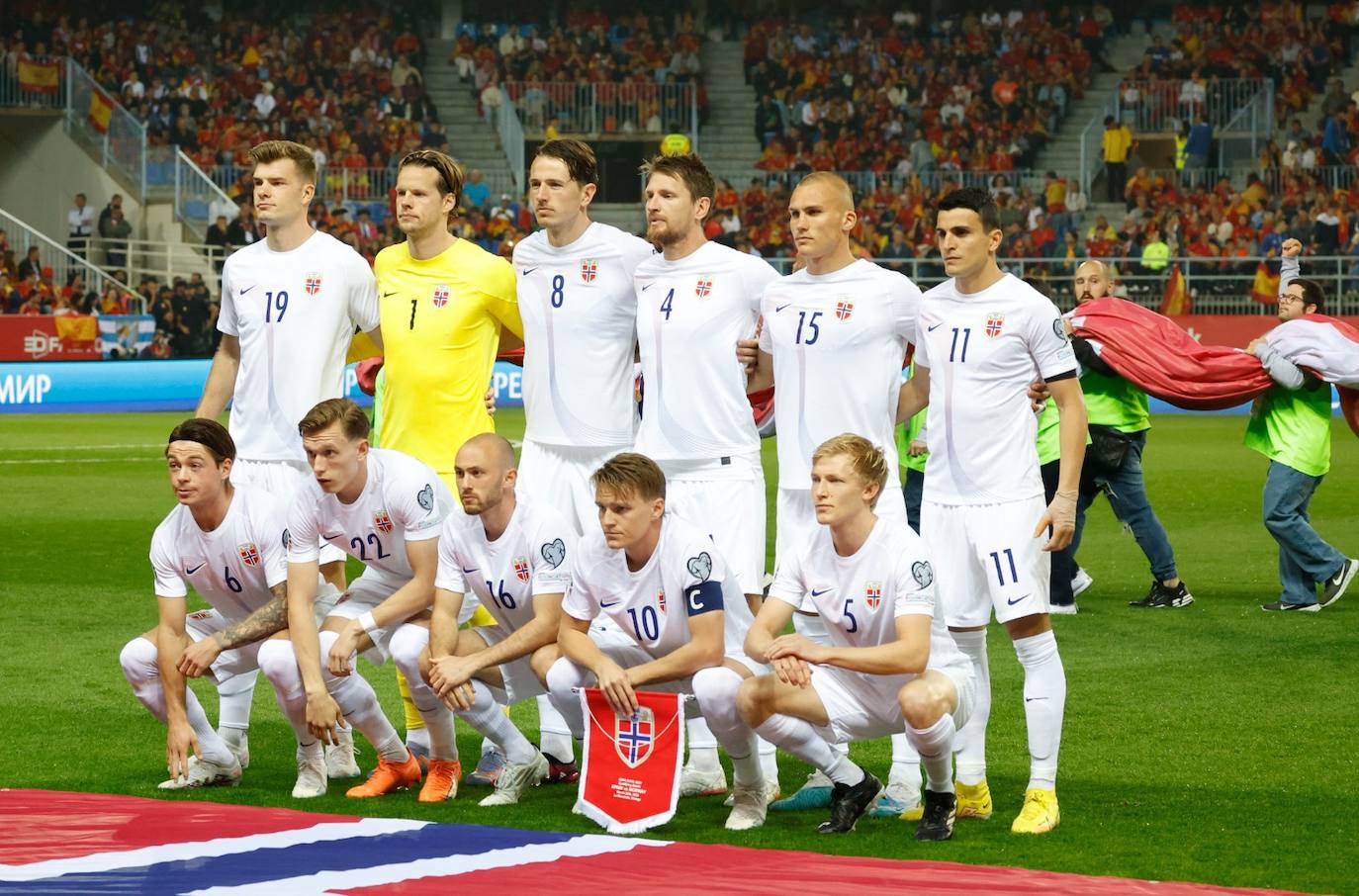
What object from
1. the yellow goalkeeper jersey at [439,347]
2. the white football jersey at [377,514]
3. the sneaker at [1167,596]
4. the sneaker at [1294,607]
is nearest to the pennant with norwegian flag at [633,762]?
the white football jersey at [377,514]

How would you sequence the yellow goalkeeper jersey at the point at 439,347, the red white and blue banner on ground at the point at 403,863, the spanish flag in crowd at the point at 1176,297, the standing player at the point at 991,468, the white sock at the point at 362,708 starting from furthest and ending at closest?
the spanish flag in crowd at the point at 1176,297, the yellow goalkeeper jersey at the point at 439,347, the white sock at the point at 362,708, the standing player at the point at 991,468, the red white and blue banner on ground at the point at 403,863

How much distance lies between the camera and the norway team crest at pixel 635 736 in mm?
6090

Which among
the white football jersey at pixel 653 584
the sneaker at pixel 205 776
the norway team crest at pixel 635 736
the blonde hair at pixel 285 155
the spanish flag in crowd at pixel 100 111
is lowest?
the sneaker at pixel 205 776

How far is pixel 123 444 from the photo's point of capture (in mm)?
21672

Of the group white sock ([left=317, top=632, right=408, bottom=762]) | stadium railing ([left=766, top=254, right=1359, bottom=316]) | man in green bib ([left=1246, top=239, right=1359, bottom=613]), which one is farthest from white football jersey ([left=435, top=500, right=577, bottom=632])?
stadium railing ([left=766, top=254, right=1359, bottom=316])

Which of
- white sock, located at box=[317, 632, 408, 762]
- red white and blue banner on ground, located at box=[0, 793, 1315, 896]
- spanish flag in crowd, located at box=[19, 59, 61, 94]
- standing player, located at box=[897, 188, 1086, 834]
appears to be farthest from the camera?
spanish flag in crowd, located at box=[19, 59, 61, 94]

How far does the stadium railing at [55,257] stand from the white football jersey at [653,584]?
25692 millimetres

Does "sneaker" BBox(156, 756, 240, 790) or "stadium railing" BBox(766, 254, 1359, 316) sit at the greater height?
"stadium railing" BBox(766, 254, 1359, 316)

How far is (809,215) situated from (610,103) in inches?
1214

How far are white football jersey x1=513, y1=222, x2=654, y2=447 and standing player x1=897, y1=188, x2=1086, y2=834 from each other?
138 centimetres

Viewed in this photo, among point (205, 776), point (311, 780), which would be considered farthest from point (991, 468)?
point (205, 776)

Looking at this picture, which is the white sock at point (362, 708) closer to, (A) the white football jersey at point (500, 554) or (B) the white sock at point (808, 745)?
(A) the white football jersey at point (500, 554)

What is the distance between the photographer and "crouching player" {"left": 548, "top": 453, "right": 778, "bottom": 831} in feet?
19.9

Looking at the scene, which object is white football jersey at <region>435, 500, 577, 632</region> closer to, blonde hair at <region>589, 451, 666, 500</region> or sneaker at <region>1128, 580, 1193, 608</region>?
blonde hair at <region>589, 451, 666, 500</region>
